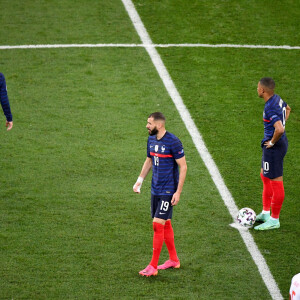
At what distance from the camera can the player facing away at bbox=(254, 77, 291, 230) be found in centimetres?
836

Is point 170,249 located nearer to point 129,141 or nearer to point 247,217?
point 247,217

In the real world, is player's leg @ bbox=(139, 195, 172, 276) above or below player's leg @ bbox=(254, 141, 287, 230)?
below

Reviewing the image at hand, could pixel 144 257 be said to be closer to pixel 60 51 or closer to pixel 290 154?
pixel 290 154

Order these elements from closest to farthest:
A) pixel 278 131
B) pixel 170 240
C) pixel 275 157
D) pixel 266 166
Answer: pixel 170 240, pixel 278 131, pixel 275 157, pixel 266 166

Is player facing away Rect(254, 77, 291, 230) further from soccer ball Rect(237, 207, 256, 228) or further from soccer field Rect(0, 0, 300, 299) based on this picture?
soccer field Rect(0, 0, 300, 299)

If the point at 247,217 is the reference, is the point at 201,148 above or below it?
above

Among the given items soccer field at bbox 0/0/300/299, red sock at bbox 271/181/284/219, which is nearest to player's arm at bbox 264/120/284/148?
red sock at bbox 271/181/284/219

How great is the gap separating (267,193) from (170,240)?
6.38 ft

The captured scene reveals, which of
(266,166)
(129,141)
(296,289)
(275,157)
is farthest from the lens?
(129,141)

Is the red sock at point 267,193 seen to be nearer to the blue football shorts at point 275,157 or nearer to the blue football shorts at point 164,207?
the blue football shorts at point 275,157

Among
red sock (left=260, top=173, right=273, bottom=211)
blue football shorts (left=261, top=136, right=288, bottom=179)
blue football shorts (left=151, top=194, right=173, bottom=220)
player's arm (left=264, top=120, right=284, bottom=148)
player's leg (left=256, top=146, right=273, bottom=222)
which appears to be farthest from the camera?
red sock (left=260, top=173, right=273, bottom=211)

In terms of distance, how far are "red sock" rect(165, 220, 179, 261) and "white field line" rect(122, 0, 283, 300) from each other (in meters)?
1.08

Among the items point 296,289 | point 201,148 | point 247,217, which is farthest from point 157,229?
point 201,148

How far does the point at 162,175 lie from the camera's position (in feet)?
24.5
